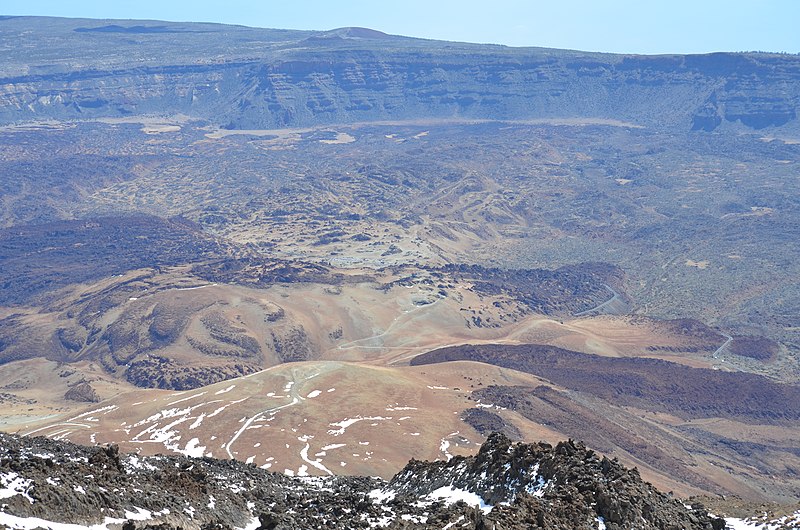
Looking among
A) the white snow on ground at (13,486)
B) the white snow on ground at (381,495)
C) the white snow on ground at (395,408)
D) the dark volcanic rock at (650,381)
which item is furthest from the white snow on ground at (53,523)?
the dark volcanic rock at (650,381)

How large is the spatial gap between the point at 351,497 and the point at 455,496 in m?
4.98

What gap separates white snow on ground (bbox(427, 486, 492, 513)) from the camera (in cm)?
3945

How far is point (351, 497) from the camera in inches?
1655

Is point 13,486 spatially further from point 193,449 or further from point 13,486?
point 193,449

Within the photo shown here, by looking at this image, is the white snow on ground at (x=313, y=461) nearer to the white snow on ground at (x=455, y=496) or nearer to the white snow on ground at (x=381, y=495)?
the white snow on ground at (x=381, y=495)

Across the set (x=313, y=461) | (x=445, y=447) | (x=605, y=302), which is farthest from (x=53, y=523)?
(x=605, y=302)

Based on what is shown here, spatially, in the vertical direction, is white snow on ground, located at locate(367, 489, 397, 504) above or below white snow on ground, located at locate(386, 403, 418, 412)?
above

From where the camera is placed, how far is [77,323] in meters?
155

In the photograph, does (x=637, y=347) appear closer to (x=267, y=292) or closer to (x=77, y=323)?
(x=267, y=292)

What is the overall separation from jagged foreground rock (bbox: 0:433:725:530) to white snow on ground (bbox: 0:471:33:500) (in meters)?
0.04

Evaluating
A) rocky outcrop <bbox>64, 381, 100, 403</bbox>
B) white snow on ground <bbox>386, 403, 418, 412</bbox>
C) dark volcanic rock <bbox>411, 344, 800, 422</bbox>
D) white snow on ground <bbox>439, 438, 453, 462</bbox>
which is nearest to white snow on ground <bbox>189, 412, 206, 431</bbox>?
white snow on ground <bbox>386, 403, 418, 412</bbox>

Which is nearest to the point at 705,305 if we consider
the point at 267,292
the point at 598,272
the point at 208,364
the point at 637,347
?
the point at 598,272

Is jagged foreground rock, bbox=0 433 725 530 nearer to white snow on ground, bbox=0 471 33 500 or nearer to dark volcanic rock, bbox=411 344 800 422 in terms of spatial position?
white snow on ground, bbox=0 471 33 500

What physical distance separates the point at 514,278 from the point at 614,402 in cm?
7688
